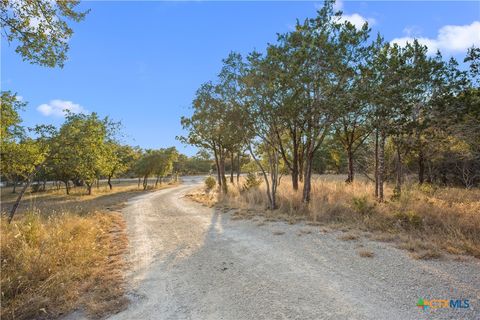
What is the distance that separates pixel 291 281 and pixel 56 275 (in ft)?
12.9

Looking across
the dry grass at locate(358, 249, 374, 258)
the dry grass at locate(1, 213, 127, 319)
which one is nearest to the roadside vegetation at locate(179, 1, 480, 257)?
the dry grass at locate(358, 249, 374, 258)

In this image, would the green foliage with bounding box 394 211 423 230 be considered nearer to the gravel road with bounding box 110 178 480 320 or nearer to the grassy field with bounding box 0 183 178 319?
the gravel road with bounding box 110 178 480 320

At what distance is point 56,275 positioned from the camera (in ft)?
14.7

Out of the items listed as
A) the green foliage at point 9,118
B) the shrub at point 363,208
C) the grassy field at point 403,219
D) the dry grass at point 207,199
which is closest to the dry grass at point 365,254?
the grassy field at point 403,219

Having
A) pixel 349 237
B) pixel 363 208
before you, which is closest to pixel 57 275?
pixel 349 237

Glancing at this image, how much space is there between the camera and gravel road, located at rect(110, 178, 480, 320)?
11.3 ft

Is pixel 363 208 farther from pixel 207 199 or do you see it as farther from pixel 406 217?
pixel 207 199

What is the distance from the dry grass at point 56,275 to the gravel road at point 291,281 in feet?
1.32

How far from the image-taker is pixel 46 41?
607cm

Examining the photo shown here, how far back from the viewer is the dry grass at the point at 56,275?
12.5 ft

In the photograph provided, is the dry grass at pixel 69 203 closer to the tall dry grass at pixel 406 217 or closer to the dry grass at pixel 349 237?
the dry grass at pixel 349 237

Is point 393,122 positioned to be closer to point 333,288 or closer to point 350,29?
point 350,29

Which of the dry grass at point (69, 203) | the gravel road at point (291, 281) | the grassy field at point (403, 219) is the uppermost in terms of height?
the grassy field at point (403, 219)

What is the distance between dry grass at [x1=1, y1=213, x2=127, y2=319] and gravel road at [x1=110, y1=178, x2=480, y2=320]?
1.32 feet
